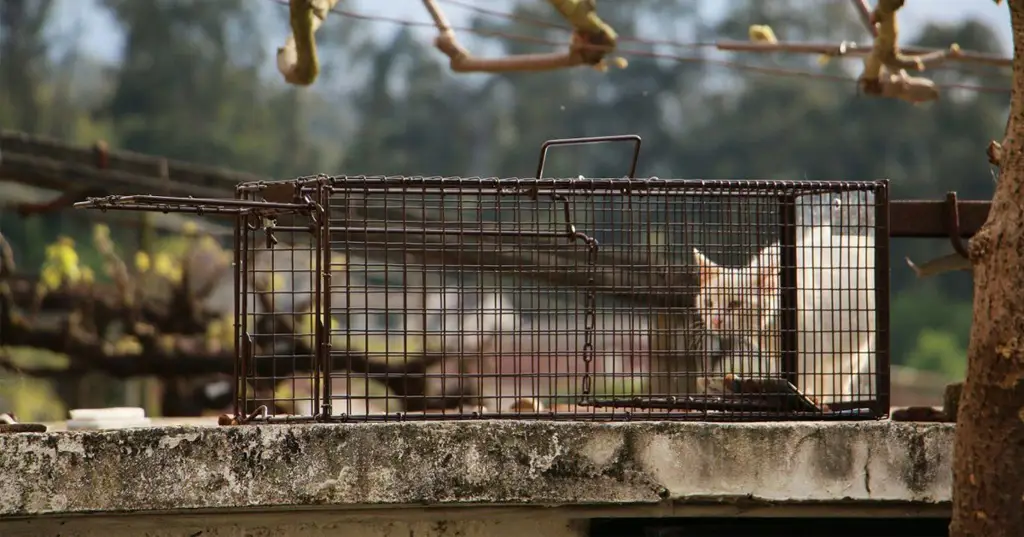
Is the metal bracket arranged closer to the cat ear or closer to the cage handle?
the cat ear

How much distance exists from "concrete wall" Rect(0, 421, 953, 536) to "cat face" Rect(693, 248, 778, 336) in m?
0.47

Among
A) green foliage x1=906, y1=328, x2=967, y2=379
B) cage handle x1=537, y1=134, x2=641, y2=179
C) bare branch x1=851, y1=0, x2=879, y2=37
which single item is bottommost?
cage handle x1=537, y1=134, x2=641, y2=179

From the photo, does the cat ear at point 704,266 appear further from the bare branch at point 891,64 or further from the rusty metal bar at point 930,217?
the bare branch at point 891,64

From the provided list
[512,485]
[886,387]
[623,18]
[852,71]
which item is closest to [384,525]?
[512,485]

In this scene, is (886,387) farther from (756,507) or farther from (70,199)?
(70,199)

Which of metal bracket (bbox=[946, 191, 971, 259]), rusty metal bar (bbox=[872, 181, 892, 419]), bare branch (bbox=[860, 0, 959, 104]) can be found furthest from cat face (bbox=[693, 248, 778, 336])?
bare branch (bbox=[860, 0, 959, 104])

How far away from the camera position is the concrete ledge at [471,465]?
12.1ft

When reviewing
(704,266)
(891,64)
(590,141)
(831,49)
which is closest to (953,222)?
(704,266)

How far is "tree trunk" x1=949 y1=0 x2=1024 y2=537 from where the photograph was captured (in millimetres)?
3201

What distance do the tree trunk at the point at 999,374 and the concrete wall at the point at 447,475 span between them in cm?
69

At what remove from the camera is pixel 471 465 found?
12.6ft

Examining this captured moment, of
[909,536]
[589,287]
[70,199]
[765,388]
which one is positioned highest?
[70,199]

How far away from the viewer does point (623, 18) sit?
50.0 meters

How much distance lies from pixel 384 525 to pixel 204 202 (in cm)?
120
